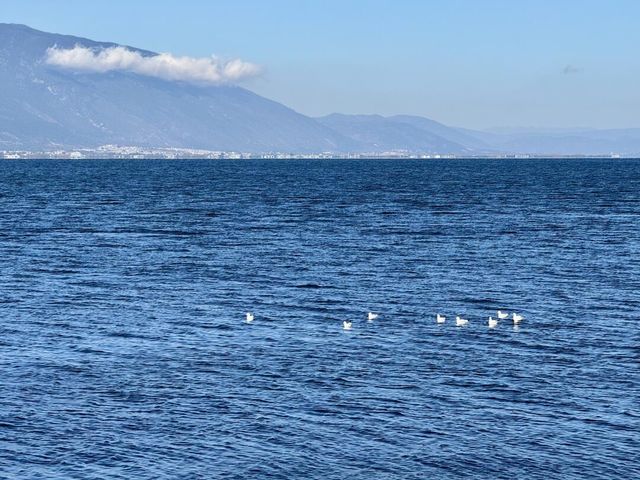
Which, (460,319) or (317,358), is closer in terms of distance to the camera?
(317,358)

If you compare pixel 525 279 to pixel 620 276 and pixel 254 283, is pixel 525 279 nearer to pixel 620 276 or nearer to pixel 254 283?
pixel 620 276

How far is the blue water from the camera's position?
35750 mm

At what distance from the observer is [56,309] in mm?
60312

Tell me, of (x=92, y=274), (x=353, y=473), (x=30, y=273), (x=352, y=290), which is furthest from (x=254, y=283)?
(x=353, y=473)

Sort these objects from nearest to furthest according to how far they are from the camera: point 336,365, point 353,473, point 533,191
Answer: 1. point 353,473
2. point 336,365
3. point 533,191

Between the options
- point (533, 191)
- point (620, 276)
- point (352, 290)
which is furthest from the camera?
point (533, 191)

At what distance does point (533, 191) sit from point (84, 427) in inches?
6259

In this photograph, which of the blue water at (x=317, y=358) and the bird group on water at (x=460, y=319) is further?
the bird group on water at (x=460, y=319)

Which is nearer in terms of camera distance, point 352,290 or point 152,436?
point 152,436

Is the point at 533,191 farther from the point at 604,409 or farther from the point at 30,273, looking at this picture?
the point at 604,409

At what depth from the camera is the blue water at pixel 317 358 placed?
3575cm

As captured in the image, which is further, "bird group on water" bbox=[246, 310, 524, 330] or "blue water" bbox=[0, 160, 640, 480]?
"bird group on water" bbox=[246, 310, 524, 330]

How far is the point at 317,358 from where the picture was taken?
159 ft

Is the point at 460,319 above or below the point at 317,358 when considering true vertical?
above
